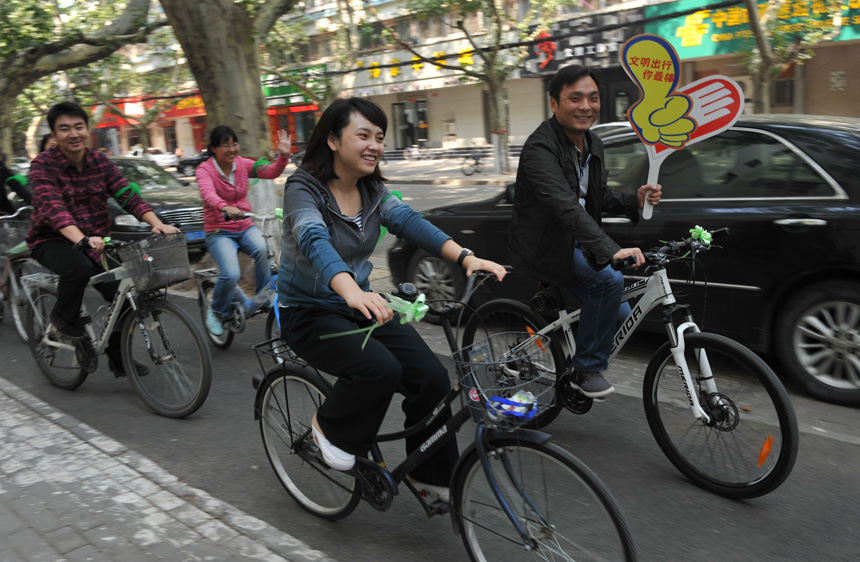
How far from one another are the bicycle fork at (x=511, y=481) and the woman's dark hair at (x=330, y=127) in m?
1.19

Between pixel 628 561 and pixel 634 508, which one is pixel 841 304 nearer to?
pixel 634 508

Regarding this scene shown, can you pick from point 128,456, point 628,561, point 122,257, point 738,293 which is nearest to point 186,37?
point 122,257

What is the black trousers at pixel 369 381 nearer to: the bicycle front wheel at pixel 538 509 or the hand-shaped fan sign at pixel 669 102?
the bicycle front wheel at pixel 538 509

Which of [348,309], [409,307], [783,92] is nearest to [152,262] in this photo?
[348,309]

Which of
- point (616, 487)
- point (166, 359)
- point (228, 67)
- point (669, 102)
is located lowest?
point (616, 487)

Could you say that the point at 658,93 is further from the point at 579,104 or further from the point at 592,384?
the point at 592,384

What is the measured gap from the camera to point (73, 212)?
4598mm

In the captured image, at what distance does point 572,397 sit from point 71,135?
345 cm

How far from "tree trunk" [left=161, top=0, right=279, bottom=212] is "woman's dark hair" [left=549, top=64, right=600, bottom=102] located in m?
5.04

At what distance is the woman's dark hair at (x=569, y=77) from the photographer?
332 centimetres

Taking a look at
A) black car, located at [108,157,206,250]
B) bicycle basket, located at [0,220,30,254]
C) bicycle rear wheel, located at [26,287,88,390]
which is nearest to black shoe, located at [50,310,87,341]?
bicycle rear wheel, located at [26,287,88,390]

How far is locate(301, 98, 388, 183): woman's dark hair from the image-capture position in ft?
8.74

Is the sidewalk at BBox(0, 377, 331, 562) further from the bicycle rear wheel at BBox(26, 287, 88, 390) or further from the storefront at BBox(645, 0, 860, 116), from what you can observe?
the storefront at BBox(645, 0, 860, 116)

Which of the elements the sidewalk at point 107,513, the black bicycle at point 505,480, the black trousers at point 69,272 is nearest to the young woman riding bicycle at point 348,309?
the black bicycle at point 505,480
